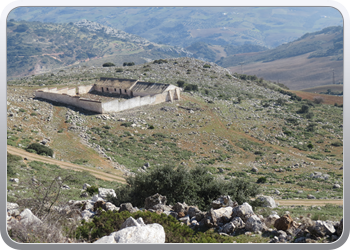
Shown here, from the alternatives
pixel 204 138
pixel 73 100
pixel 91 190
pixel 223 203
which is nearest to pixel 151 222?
pixel 223 203

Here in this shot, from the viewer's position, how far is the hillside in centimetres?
2694

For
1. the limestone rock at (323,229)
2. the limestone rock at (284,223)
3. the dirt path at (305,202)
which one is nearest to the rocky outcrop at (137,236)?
the limestone rock at (284,223)

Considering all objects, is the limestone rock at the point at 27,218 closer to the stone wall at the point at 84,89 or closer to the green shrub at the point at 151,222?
the green shrub at the point at 151,222

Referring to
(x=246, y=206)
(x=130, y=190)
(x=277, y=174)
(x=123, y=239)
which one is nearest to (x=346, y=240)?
(x=246, y=206)

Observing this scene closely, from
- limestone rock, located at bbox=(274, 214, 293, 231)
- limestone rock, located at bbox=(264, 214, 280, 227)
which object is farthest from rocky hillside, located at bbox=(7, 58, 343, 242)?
limestone rock, located at bbox=(264, 214, 280, 227)

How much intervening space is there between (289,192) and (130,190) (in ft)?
42.8

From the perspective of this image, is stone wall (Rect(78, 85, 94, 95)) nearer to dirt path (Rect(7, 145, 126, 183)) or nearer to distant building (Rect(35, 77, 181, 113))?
distant building (Rect(35, 77, 181, 113))

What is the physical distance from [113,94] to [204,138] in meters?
25.1

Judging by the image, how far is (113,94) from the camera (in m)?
55.1

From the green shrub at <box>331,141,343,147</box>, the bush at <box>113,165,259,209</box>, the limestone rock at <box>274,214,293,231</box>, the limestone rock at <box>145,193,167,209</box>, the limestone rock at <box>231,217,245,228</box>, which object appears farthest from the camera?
the green shrub at <box>331,141,343,147</box>

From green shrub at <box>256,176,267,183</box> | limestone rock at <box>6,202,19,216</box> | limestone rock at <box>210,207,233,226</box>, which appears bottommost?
green shrub at <box>256,176,267,183</box>

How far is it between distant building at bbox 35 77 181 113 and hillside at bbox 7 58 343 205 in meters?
1.51

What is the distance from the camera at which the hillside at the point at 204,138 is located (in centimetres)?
2694
